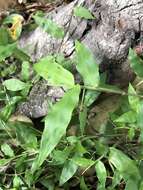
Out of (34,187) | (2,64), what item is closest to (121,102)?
(34,187)

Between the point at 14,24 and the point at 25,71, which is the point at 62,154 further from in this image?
the point at 14,24

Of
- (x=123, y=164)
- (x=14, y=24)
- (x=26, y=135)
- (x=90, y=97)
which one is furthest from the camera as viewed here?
(x=14, y=24)

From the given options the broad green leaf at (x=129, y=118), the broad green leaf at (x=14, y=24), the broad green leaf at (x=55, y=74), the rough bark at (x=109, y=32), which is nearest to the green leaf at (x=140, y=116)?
the broad green leaf at (x=129, y=118)

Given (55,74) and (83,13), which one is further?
(83,13)

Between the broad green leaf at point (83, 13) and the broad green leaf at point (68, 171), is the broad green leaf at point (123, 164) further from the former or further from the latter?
the broad green leaf at point (83, 13)

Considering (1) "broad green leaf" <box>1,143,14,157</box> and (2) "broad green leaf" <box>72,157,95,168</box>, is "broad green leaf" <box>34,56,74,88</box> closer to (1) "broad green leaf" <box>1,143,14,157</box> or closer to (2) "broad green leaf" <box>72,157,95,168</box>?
(2) "broad green leaf" <box>72,157,95,168</box>

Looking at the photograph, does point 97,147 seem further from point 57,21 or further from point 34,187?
point 57,21

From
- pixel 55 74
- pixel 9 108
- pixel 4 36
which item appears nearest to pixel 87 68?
pixel 55 74

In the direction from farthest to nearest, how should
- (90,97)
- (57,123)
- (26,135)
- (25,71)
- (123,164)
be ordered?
(25,71) → (26,135) → (90,97) → (123,164) → (57,123)
